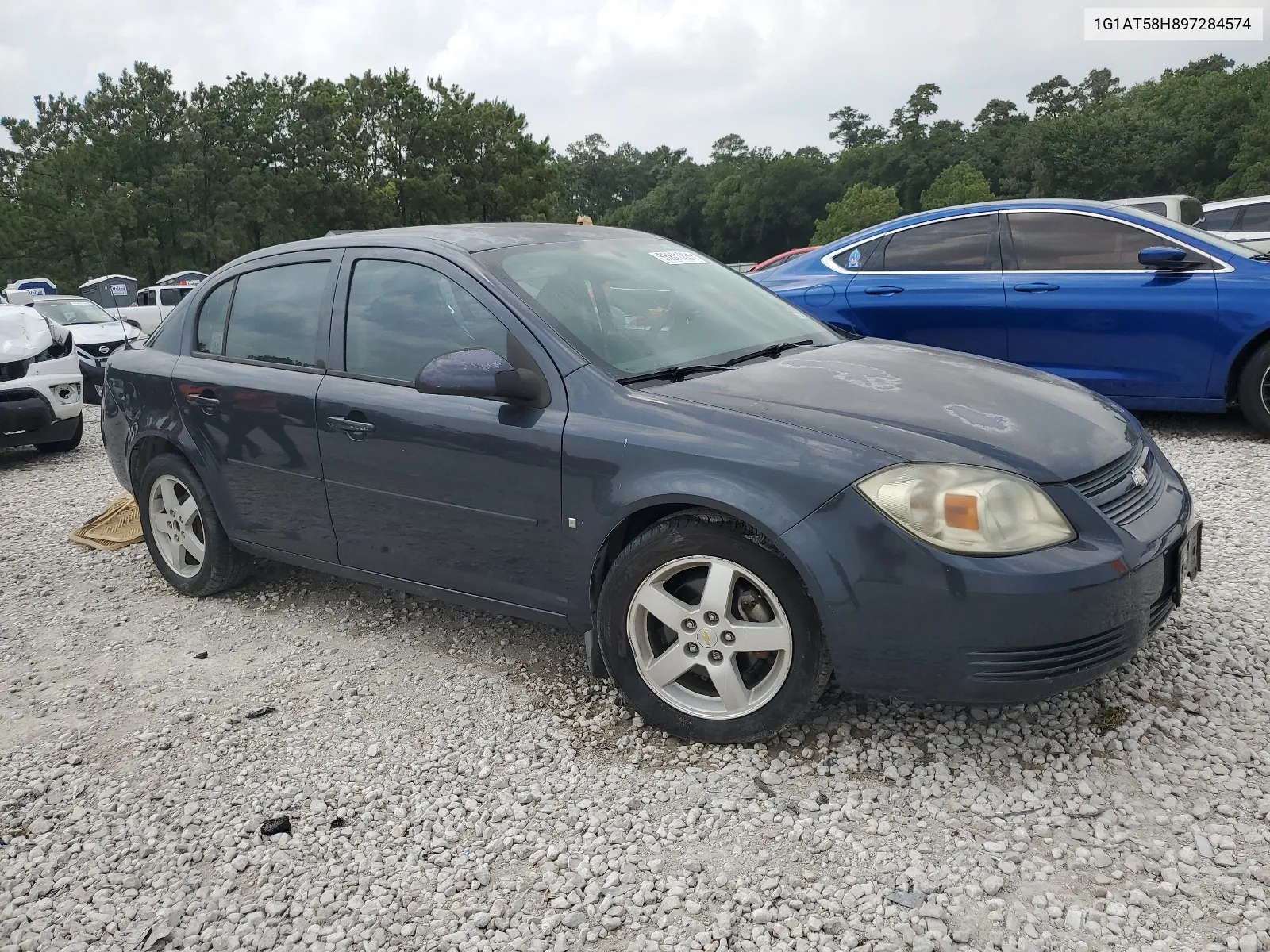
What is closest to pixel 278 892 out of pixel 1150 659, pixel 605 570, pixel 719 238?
pixel 605 570

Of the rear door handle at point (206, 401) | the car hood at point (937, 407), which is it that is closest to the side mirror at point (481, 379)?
the car hood at point (937, 407)

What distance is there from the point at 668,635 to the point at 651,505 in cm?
43

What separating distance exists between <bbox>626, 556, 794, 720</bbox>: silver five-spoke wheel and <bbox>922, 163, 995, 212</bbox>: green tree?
64.3m

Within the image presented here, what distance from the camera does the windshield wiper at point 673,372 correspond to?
10.3 ft

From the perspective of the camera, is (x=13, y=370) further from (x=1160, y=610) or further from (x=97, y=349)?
(x=1160, y=610)

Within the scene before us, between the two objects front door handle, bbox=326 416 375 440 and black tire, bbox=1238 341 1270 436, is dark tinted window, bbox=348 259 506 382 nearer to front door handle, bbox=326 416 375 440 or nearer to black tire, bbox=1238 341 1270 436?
front door handle, bbox=326 416 375 440

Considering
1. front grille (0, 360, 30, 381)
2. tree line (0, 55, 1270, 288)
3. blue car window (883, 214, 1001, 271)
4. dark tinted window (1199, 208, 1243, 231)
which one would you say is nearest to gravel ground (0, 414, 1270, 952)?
blue car window (883, 214, 1001, 271)

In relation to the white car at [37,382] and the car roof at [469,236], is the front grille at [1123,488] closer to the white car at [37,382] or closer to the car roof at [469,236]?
the car roof at [469,236]

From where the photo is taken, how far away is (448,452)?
3.35 m

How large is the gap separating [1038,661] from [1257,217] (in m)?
11.5

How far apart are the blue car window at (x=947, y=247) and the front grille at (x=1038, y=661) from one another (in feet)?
14.9

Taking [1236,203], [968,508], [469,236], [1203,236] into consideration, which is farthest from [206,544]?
[1236,203]

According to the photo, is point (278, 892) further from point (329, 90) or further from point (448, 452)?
point (329, 90)

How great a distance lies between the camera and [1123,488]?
2.85 metres
